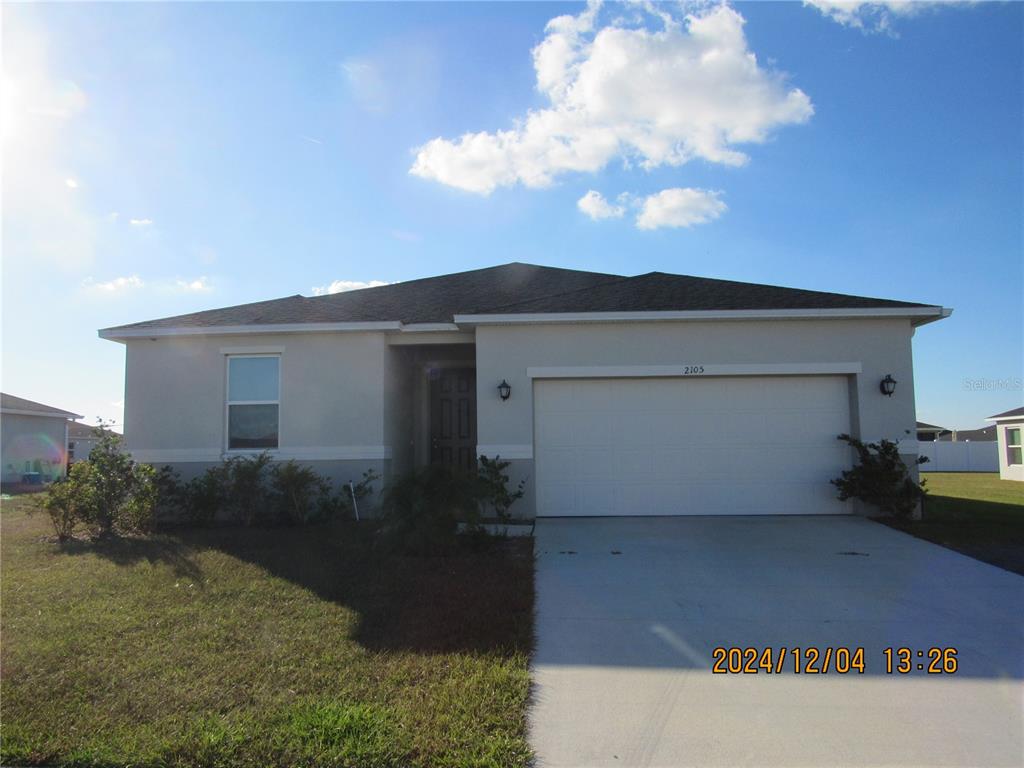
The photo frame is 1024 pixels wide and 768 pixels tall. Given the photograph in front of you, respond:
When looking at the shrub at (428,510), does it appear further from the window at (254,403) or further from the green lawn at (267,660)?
the window at (254,403)

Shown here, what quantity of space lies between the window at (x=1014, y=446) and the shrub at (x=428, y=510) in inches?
892

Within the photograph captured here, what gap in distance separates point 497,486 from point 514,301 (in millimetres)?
3599

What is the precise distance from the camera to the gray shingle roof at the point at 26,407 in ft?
68.7

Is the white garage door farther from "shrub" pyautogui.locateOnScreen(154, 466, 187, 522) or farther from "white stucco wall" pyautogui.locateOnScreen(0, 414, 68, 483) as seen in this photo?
"white stucco wall" pyautogui.locateOnScreen(0, 414, 68, 483)

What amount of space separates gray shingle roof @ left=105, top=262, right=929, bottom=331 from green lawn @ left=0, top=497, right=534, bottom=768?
14.0ft

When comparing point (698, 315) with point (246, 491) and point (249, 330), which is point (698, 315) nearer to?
point (249, 330)

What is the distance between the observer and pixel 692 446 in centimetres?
909

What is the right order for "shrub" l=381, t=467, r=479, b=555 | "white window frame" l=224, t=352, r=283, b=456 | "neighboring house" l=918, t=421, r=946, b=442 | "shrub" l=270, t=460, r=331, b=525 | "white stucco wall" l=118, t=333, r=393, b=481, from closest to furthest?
1. "shrub" l=381, t=467, r=479, b=555
2. "shrub" l=270, t=460, r=331, b=525
3. "white stucco wall" l=118, t=333, r=393, b=481
4. "white window frame" l=224, t=352, r=283, b=456
5. "neighboring house" l=918, t=421, r=946, b=442

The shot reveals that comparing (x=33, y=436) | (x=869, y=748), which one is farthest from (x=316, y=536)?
(x=33, y=436)

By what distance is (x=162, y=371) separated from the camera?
10.1m

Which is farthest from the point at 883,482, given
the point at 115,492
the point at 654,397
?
the point at 115,492

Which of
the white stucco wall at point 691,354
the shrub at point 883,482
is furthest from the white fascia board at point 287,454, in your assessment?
the shrub at point 883,482

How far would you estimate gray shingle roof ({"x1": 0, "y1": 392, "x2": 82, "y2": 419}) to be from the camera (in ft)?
68.7

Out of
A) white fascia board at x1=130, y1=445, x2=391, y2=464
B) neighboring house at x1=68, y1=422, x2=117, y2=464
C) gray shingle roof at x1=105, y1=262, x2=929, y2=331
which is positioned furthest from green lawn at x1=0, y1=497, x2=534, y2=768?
neighboring house at x1=68, y1=422, x2=117, y2=464
